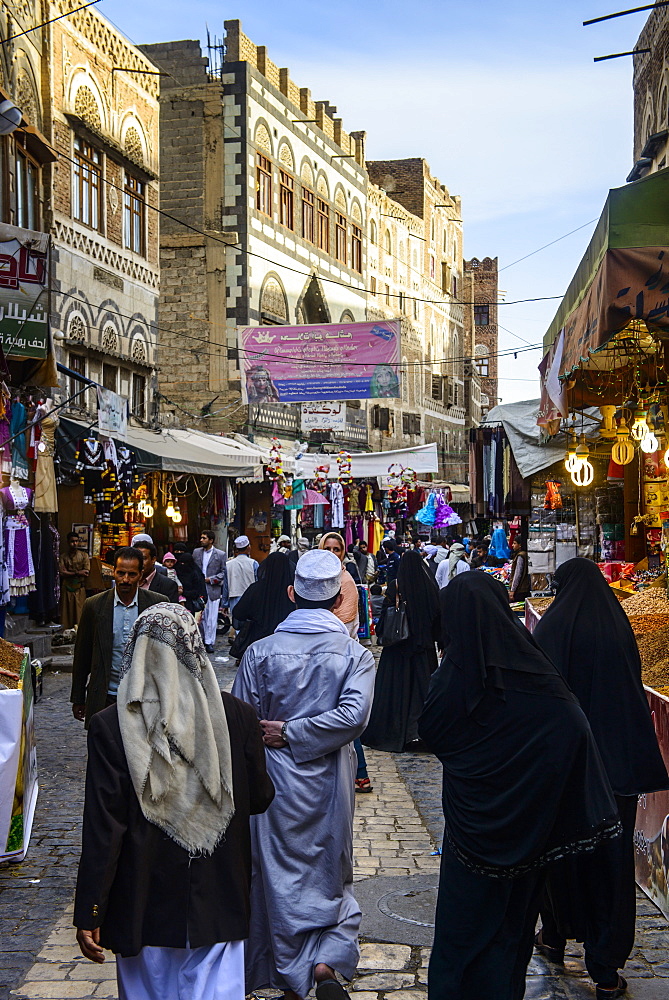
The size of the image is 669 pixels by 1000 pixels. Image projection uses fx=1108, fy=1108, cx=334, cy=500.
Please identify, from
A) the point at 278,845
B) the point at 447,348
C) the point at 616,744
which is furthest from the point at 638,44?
the point at 447,348

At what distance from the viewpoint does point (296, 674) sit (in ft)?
13.5

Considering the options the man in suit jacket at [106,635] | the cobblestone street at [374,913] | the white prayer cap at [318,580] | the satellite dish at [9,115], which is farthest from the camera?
the satellite dish at [9,115]

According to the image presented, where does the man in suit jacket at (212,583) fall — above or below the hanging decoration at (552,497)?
below

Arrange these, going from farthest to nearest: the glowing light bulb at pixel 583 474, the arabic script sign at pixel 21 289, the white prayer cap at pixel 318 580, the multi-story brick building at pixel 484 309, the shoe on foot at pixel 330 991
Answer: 1. the multi-story brick building at pixel 484 309
2. the glowing light bulb at pixel 583 474
3. the arabic script sign at pixel 21 289
4. the white prayer cap at pixel 318 580
5. the shoe on foot at pixel 330 991

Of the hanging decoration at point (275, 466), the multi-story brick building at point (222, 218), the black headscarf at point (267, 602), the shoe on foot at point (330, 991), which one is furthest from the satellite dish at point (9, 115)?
the multi-story brick building at point (222, 218)

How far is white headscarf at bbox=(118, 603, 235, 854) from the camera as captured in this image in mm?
3027

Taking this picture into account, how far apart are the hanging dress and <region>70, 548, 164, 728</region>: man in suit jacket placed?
18.7ft

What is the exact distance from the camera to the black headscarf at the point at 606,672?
4.52 metres

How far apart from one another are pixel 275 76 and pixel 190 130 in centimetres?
349

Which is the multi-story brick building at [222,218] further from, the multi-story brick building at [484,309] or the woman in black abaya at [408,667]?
the multi-story brick building at [484,309]

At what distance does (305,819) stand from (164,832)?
1.04m

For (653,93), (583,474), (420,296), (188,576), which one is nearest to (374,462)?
(188,576)

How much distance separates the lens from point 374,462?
23.0 m

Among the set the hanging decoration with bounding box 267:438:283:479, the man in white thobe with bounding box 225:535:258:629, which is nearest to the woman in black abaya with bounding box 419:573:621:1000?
the man in white thobe with bounding box 225:535:258:629
